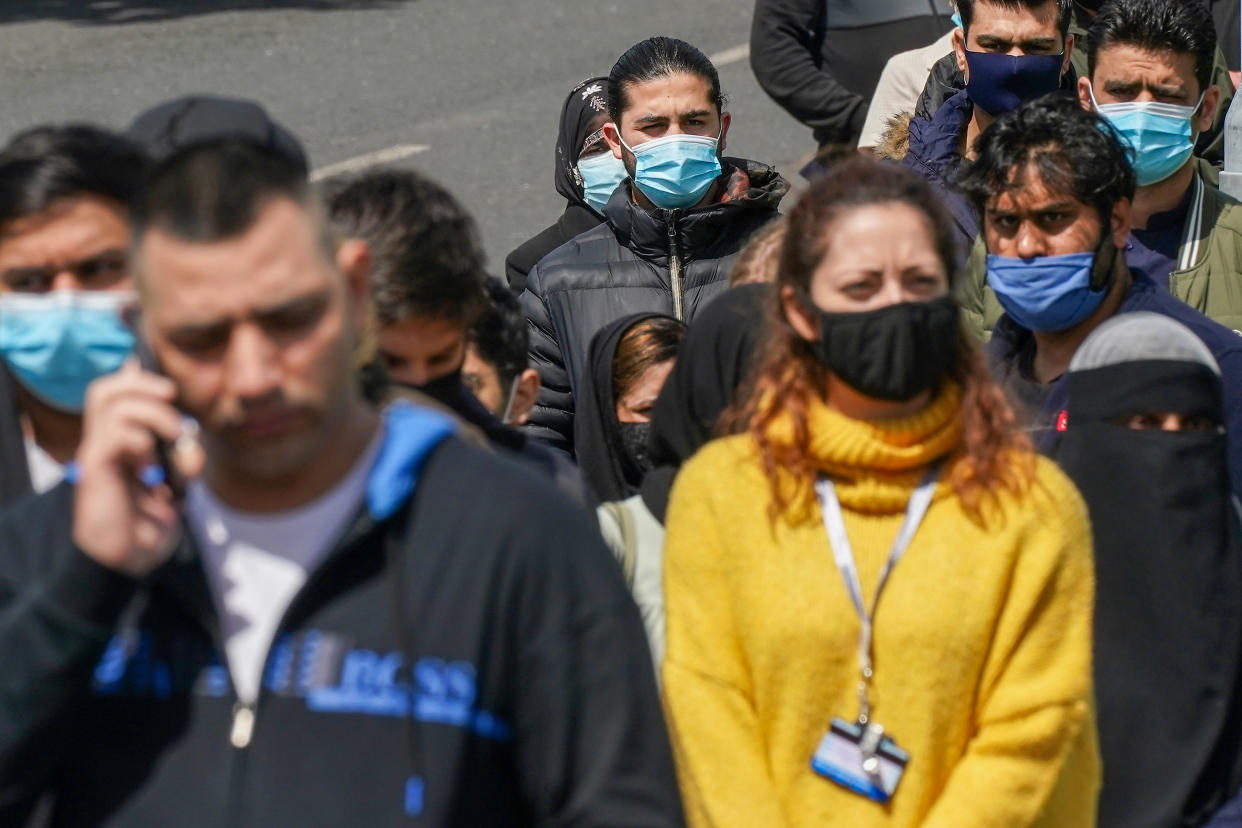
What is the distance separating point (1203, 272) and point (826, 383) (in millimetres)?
2039

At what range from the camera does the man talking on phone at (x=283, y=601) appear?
2.15 meters

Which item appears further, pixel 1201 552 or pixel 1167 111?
pixel 1167 111

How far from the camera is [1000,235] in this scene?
13.8ft

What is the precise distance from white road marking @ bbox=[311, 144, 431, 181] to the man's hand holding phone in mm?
8370

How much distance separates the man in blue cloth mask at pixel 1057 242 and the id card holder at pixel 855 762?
1.21 m

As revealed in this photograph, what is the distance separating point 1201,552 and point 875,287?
81 cm

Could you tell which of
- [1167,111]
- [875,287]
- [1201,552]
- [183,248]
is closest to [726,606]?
[875,287]

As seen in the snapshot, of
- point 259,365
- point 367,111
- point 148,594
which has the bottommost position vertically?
point 367,111

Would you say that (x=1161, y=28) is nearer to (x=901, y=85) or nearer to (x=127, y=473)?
(x=901, y=85)

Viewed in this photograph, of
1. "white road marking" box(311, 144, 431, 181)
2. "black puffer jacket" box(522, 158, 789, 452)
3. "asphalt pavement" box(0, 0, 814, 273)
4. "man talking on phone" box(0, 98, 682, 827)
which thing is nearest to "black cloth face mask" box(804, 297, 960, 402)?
"man talking on phone" box(0, 98, 682, 827)

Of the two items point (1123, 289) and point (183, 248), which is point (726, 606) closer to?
point (183, 248)

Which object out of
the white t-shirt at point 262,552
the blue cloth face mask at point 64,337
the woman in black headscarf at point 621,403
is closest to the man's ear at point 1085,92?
the woman in black headscarf at point 621,403

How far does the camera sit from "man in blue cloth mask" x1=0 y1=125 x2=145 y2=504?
295cm

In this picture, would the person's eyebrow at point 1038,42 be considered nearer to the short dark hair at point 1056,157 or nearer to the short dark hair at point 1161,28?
the short dark hair at point 1161,28
